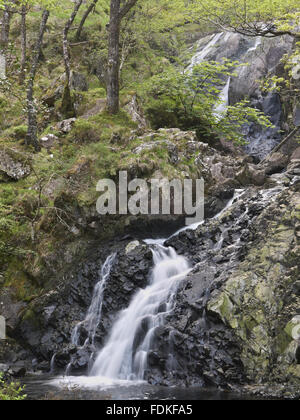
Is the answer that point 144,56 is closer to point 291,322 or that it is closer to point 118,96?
point 118,96

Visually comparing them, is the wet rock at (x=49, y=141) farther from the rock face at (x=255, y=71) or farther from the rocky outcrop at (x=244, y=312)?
the rock face at (x=255, y=71)

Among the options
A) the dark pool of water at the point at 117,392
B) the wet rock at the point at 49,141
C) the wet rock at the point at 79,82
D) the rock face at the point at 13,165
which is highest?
the wet rock at the point at 79,82

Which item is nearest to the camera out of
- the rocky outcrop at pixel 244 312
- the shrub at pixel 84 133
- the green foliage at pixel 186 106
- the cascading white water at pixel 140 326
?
the rocky outcrop at pixel 244 312

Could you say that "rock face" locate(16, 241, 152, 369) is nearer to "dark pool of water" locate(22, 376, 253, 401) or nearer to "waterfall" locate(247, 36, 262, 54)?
"dark pool of water" locate(22, 376, 253, 401)

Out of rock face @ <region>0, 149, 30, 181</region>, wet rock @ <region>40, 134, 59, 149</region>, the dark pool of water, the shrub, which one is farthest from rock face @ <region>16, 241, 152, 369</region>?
wet rock @ <region>40, 134, 59, 149</region>

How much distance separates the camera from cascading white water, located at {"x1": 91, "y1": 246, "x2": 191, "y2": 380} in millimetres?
7773

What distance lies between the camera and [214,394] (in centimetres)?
626

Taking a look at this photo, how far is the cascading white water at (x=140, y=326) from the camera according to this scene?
7.77 meters

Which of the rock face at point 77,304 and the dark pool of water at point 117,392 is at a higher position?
the rock face at point 77,304

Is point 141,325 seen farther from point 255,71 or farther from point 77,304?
point 255,71

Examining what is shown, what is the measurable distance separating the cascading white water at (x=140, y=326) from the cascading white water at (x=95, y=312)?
586mm

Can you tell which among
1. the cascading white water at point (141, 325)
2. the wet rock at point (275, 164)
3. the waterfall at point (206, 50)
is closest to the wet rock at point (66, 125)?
the cascading white water at point (141, 325)

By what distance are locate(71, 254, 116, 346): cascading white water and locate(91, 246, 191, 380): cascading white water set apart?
59cm
